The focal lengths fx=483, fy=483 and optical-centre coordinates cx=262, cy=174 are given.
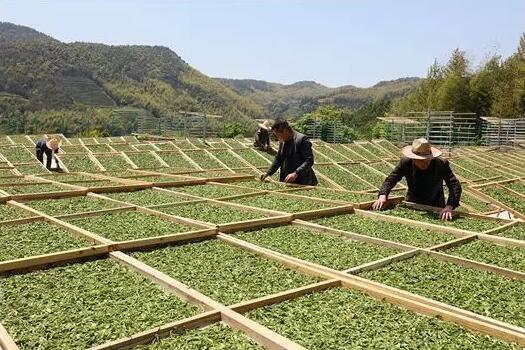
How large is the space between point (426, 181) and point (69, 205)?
12.4 feet

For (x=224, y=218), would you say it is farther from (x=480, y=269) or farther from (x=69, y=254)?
(x=480, y=269)

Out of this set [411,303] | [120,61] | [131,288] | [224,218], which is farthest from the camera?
[120,61]

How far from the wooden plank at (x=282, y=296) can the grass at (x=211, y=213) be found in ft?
5.25

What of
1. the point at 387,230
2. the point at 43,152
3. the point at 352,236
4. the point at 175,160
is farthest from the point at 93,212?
the point at 43,152

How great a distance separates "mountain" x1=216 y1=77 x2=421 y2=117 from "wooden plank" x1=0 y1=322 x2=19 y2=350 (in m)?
62.2

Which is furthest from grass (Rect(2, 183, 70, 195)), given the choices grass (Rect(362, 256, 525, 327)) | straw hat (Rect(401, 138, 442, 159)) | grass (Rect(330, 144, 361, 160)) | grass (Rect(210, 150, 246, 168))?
grass (Rect(330, 144, 361, 160))

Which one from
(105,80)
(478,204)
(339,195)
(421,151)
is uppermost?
(105,80)

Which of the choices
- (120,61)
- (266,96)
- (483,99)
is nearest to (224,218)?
(483,99)

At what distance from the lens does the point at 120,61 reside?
96188 millimetres

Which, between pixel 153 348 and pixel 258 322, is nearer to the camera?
pixel 153 348

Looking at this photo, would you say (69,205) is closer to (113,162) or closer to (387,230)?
(387,230)

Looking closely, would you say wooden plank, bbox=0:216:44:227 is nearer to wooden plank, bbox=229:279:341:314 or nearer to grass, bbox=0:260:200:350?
grass, bbox=0:260:200:350

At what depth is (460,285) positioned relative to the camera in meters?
2.94

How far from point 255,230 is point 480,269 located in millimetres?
1793
